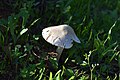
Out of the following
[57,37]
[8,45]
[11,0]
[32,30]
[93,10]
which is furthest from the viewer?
[93,10]

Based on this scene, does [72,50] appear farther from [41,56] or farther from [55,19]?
[55,19]

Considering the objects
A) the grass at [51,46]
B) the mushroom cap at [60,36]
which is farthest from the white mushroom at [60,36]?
the grass at [51,46]

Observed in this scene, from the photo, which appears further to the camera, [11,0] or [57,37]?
[11,0]

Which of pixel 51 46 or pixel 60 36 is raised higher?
pixel 60 36

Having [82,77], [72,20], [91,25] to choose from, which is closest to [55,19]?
[72,20]

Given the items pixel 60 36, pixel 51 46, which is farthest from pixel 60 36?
pixel 51 46

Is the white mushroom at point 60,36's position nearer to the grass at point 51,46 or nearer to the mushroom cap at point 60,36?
the mushroom cap at point 60,36

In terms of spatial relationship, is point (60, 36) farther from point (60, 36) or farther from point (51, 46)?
point (51, 46)

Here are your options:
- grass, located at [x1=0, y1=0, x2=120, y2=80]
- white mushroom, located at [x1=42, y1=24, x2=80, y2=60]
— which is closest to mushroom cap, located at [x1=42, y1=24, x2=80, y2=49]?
white mushroom, located at [x1=42, y1=24, x2=80, y2=60]

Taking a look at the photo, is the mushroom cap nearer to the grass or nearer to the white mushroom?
the white mushroom
